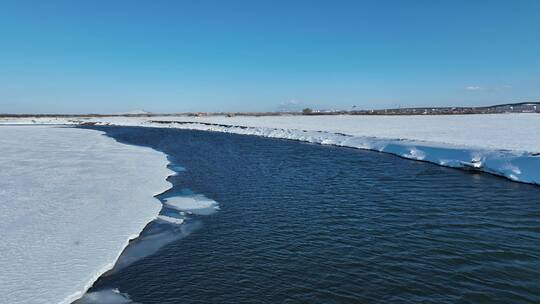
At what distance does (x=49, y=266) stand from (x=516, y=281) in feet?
27.1

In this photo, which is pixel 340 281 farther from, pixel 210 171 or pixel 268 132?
pixel 268 132

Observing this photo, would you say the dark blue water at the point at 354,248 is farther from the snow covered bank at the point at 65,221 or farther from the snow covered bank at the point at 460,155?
the snow covered bank at the point at 460,155

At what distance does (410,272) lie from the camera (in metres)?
6.96

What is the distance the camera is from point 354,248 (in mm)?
8180

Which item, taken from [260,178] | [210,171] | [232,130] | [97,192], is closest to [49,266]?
[97,192]

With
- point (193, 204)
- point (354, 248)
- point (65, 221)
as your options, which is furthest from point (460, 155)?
point (65, 221)

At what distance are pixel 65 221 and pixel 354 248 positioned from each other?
6.94m

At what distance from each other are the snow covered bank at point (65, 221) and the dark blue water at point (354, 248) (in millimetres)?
728

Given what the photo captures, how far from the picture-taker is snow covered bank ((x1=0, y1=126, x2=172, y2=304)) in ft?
20.4

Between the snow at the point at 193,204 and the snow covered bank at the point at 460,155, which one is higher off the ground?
the snow covered bank at the point at 460,155

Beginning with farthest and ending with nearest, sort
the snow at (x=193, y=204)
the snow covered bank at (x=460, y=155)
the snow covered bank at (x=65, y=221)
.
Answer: the snow covered bank at (x=460, y=155) → the snow at (x=193, y=204) → the snow covered bank at (x=65, y=221)

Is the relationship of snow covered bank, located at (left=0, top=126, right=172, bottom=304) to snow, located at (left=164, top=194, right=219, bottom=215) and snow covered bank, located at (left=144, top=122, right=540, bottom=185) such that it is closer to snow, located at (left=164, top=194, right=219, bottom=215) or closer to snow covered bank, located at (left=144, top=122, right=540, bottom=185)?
snow, located at (left=164, top=194, right=219, bottom=215)

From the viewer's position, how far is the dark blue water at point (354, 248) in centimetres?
630

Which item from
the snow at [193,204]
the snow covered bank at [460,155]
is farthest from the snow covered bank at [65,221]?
the snow covered bank at [460,155]
